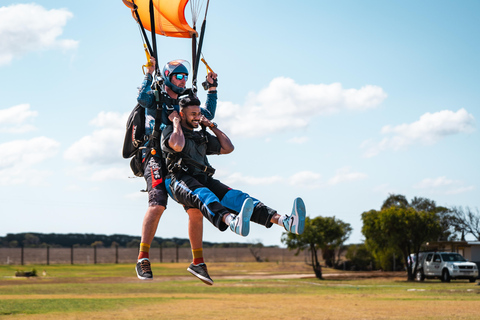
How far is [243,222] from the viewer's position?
5.82 metres

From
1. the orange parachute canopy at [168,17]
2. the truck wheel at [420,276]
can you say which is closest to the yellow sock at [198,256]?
the orange parachute canopy at [168,17]

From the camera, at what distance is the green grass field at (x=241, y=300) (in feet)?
110

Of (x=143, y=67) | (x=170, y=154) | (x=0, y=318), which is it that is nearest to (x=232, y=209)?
(x=170, y=154)

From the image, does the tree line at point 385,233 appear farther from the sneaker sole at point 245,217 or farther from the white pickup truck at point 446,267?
the sneaker sole at point 245,217

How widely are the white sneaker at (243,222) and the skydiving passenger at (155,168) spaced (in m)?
1.23

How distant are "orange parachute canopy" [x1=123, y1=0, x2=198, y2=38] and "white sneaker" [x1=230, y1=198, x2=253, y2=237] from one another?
2.92 metres

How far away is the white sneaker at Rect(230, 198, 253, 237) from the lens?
19.0 ft

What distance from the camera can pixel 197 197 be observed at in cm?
645

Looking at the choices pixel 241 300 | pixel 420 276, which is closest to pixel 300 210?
pixel 241 300

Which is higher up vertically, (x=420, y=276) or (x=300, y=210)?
(x=300, y=210)

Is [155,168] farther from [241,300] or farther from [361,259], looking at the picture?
[361,259]

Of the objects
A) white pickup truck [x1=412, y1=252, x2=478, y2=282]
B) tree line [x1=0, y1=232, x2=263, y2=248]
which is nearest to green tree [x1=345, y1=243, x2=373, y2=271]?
white pickup truck [x1=412, y1=252, x2=478, y2=282]

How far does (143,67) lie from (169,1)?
1171 mm

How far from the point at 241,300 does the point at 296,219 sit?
36.4 m
